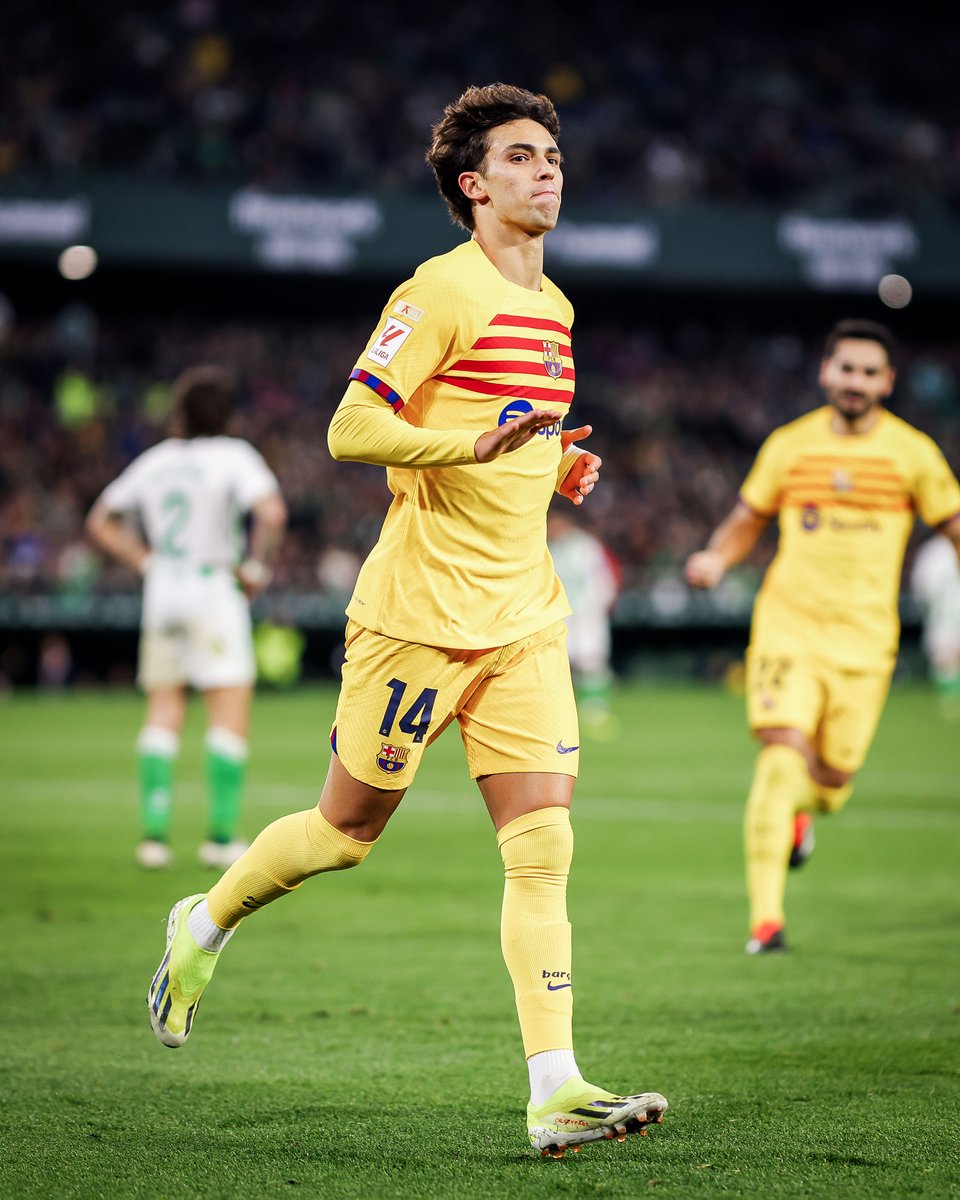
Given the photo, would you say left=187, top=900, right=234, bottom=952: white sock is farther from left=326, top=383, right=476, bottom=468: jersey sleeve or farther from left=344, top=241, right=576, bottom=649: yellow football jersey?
left=326, top=383, right=476, bottom=468: jersey sleeve

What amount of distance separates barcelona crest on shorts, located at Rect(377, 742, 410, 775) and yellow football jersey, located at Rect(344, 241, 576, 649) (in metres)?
0.28

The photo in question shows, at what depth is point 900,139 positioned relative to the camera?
3231 centimetres

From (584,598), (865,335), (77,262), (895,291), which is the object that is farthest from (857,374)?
(895,291)

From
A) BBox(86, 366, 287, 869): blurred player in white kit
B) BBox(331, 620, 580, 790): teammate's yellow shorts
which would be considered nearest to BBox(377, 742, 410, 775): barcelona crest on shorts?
BBox(331, 620, 580, 790): teammate's yellow shorts

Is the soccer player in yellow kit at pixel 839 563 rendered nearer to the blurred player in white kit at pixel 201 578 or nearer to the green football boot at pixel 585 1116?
the blurred player in white kit at pixel 201 578

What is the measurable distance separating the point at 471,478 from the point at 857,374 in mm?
3227

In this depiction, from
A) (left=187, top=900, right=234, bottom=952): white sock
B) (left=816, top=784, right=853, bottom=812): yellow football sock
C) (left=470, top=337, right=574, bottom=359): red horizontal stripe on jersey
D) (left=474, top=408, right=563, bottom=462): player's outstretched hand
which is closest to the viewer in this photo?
(left=474, top=408, right=563, bottom=462): player's outstretched hand

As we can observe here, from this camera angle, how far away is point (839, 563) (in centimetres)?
685

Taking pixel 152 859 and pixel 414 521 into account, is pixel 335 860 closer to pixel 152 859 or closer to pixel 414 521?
pixel 414 521

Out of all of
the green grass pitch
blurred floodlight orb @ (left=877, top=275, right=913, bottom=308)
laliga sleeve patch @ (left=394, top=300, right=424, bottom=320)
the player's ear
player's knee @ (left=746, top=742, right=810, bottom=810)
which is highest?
blurred floodlight orb @ (left=877, top=275, right=913, bottom=308)

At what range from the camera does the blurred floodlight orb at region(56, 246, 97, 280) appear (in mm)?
26797

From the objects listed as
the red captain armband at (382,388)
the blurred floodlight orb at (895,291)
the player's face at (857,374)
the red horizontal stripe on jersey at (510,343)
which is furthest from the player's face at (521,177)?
the blurred floodlight orb at (895,291)

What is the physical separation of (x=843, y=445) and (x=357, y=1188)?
14.0 ft

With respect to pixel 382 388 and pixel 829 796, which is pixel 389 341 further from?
pixel 829 796
